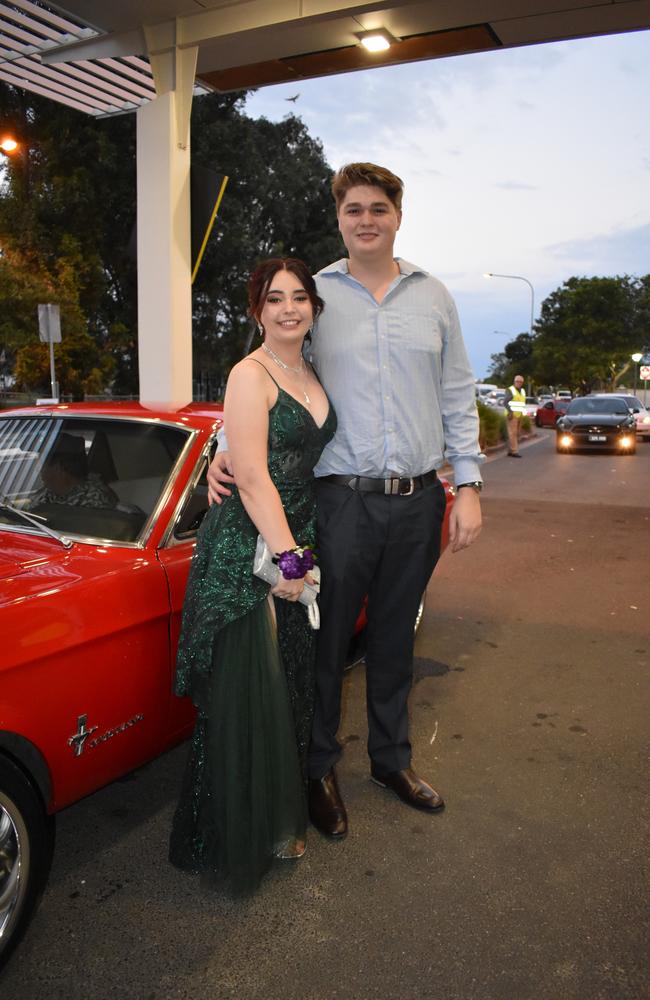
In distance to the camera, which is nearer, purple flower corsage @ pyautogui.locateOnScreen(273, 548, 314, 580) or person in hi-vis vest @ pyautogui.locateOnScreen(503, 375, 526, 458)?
purple flower corsage @ pyautogui.locateOnScreen(273, 548, 314, 580)

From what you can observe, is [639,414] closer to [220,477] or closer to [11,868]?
[220,477]

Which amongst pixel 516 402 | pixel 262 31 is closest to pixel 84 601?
pixel 262 31

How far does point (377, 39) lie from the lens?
768 centimetres

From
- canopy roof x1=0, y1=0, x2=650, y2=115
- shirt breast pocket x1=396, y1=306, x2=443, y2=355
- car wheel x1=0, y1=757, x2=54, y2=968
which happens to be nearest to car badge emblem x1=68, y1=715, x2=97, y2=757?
car wheel x1=0, y1=757, x2=54, y2=968

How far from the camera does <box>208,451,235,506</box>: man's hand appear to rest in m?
2.50

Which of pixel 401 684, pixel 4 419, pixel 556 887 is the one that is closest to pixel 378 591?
pixel 401 684

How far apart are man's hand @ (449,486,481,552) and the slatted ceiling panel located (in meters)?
6.50

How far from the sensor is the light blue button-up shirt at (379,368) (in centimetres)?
276

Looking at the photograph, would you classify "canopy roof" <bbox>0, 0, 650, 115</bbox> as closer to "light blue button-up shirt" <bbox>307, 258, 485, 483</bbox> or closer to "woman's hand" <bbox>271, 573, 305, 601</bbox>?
"light blue button-up shirt" <bbox>307, 258, 485, 483</bbox>

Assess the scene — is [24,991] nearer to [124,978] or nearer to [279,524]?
[124,978]

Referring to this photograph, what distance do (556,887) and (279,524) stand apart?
1465 millimetres

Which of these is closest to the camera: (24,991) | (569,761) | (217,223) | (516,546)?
(24,991)

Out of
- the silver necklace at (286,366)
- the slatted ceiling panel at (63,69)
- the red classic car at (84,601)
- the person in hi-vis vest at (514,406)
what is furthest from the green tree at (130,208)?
the silver necklace at (286,366)

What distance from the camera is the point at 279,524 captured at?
7.88ft
